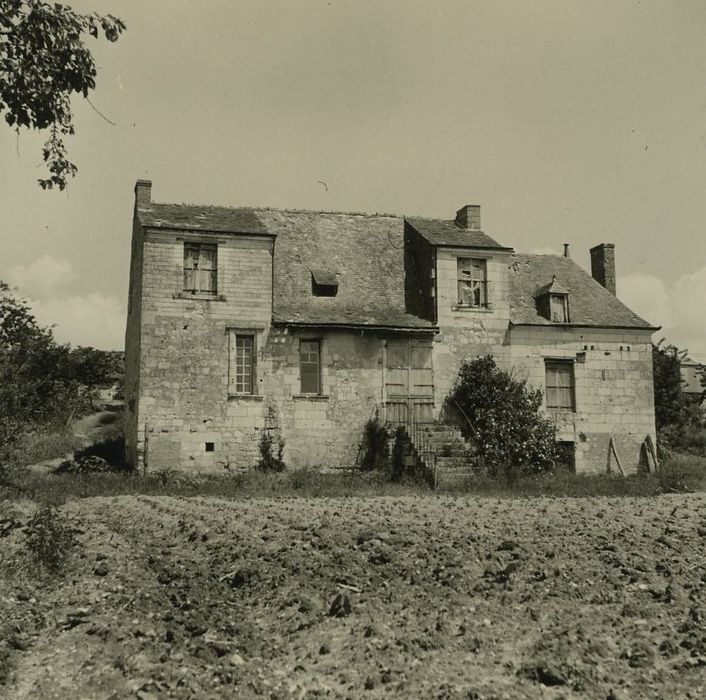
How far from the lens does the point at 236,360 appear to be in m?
20.7

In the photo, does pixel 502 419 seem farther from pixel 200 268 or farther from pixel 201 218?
pixel 201 218

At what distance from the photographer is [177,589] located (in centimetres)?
935

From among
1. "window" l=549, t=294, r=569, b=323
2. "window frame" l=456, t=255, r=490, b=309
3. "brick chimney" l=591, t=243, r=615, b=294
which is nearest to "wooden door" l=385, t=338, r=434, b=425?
"window frame" l=456, t=255, r=490, b=309

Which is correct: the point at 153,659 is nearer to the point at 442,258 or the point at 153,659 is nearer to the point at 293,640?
the point at 293,640

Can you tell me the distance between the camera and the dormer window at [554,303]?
23.0 m

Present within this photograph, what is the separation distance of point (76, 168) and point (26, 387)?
734cm

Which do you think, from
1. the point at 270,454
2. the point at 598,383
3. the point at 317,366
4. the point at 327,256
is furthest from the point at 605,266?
the point at 270,454

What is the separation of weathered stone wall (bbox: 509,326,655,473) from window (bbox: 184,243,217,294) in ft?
27.4

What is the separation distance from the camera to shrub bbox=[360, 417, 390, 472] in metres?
20.9

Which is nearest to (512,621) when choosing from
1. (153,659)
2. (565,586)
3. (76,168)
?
(565,586)

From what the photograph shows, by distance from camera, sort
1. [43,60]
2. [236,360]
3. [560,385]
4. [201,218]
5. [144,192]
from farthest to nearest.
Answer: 1. [560,385]
2. [144,192]
3. [201,218]
4. [236,360]
5. [43,60]

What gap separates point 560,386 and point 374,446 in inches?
226

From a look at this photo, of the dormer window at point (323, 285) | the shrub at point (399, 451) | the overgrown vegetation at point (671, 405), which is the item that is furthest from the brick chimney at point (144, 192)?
the overgrown vegetation at point (671, 405)

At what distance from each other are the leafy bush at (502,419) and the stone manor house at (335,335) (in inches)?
22.4
